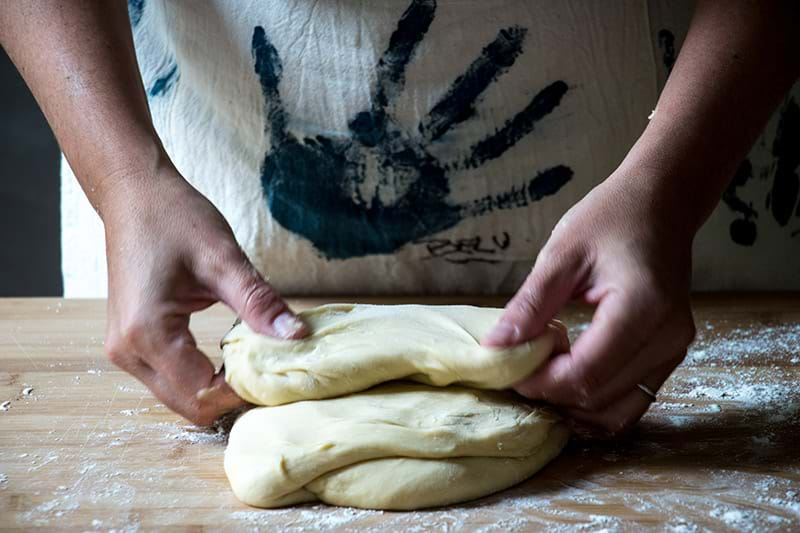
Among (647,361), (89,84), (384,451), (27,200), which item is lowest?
(27,200)

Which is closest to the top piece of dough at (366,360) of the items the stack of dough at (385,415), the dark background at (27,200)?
the stack of dough at (385,415)

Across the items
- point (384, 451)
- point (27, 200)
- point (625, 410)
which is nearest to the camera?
point (384, 451)

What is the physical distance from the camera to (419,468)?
104 cm

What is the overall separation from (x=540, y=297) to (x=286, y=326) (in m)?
0.32

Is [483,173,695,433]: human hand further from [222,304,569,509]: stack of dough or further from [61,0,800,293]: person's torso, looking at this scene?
[61,0,800,293]: person's torso

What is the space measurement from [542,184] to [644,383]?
624 mm

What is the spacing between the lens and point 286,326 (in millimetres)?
1117

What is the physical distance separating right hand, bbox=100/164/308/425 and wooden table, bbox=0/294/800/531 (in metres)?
0.12

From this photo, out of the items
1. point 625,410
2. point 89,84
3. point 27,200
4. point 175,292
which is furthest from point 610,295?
point 27,200

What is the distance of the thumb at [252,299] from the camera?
3.57 feet

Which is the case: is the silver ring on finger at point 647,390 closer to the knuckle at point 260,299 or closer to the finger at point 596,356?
the finger at point 596,356

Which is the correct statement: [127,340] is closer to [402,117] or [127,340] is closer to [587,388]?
[587,388]

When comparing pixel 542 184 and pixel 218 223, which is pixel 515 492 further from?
pixel 542 184

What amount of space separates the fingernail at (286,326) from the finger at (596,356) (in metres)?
0.29
